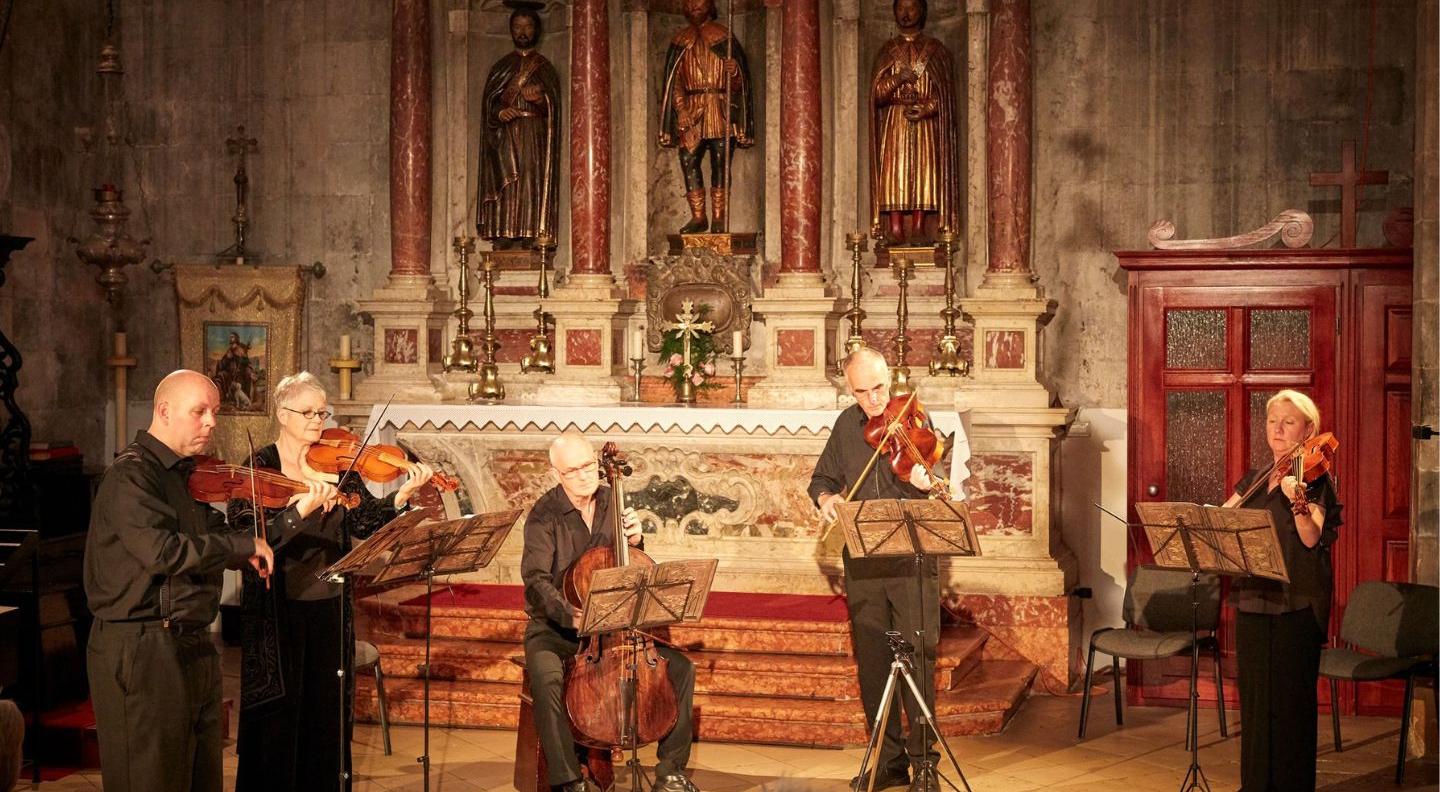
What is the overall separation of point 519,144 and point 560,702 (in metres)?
5.36

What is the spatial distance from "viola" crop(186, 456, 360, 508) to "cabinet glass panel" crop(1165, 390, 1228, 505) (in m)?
5.53

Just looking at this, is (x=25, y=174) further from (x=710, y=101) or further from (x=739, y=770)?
(x=739, y=770)

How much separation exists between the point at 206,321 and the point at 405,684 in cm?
386

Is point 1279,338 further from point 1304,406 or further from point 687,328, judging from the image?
point 687,328

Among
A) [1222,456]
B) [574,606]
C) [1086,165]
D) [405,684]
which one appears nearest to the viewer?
[574,606]

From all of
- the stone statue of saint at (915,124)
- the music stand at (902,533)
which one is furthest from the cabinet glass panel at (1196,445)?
the music stand at (902,533)

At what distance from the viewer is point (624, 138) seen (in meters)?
10.4

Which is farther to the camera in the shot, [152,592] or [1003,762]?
[1003,762]

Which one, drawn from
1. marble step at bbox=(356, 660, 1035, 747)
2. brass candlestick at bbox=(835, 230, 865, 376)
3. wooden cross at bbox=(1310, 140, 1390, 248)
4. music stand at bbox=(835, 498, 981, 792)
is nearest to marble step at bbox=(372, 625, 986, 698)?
marble step at bbox=(356, 660, 1035, 747)

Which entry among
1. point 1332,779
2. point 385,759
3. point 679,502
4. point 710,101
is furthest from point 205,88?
point 1332,779

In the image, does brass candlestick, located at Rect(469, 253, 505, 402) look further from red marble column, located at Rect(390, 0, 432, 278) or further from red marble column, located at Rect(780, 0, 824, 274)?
red marble column, located at Rect(780, 0, 824, 274)

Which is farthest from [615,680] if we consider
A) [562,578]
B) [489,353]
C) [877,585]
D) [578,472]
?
[489,353]

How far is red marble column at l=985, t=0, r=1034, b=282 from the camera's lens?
9391 mm

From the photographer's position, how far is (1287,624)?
5.93 meters
